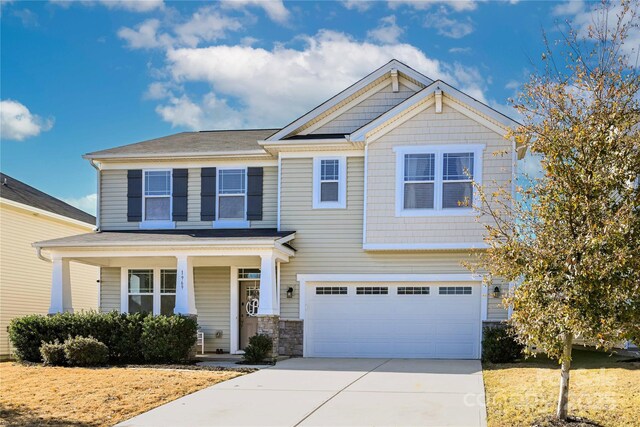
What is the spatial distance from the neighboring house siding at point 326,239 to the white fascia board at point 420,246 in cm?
30

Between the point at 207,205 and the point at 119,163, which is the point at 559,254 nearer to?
the point at 207,205

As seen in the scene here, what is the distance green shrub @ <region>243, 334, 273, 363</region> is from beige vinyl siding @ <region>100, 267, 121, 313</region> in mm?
5554

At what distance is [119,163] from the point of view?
1991 cm

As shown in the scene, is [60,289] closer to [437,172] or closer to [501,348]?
[437,172]

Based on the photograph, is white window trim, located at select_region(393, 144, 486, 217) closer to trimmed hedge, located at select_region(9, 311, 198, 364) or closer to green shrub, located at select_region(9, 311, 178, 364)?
trimmed hedge, located at select_region(9, 311, 198, 364)

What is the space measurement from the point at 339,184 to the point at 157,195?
5244 mm

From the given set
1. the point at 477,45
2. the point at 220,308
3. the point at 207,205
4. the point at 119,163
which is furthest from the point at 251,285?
the point at 477,45

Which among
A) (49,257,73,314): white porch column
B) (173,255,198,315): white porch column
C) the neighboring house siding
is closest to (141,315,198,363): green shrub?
(173,255,198,315): white porch column

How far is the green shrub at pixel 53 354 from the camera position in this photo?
51.0 feet

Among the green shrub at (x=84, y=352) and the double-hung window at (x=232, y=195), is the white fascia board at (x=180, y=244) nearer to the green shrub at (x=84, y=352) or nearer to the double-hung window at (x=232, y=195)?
the double-hung window at (x=232, y=195)

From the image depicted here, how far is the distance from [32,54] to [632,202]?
1703 centimetres

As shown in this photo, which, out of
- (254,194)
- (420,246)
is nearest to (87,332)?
(254,194)

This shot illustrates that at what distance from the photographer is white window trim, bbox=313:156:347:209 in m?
18.4

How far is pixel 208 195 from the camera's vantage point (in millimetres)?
19438
